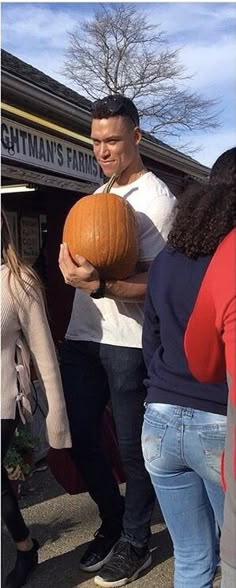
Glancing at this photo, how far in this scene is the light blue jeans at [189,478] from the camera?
2.24 m

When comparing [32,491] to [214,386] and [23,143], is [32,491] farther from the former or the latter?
[214,386]

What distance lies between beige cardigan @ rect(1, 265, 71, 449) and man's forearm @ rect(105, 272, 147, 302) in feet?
0.96

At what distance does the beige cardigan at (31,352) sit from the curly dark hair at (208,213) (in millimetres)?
921

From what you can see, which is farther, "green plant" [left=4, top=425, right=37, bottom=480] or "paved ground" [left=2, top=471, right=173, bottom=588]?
"green plant" [left=4, top=425, right=37, bottom=480]

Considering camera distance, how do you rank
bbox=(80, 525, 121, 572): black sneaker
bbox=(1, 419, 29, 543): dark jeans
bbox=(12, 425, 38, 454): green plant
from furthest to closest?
bbox=(12, 425, 38, 454): green plant → bbox=(80, 525, 121, 572): black sneaker → bbox=(1, 419, 29, 543): dark jeans

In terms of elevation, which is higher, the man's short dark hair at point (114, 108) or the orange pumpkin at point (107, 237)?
the man's short dark hair at point (114, 108)

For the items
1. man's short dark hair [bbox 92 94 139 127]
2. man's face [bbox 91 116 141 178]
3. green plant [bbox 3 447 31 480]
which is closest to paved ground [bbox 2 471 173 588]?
green plant [bbox 3 447 31 480]

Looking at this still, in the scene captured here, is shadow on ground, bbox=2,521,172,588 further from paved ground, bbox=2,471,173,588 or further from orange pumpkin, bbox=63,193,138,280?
orange pumpkin, bbox=63,193,138,280

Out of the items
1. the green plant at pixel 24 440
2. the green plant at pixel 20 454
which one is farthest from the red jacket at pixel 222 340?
the green plant at pixel 24 440

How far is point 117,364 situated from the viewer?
3230 millimetres

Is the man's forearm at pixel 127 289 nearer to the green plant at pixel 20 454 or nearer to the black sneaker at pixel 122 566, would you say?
the black sneaker at pixel 122 566

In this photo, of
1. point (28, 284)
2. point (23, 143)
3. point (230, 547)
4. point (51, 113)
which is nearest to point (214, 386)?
point (230, 547)

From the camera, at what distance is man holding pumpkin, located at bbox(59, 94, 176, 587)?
3.13 metres

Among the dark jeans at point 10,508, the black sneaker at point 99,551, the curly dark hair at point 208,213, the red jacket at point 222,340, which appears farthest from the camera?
the black sneaker at point 99,551
